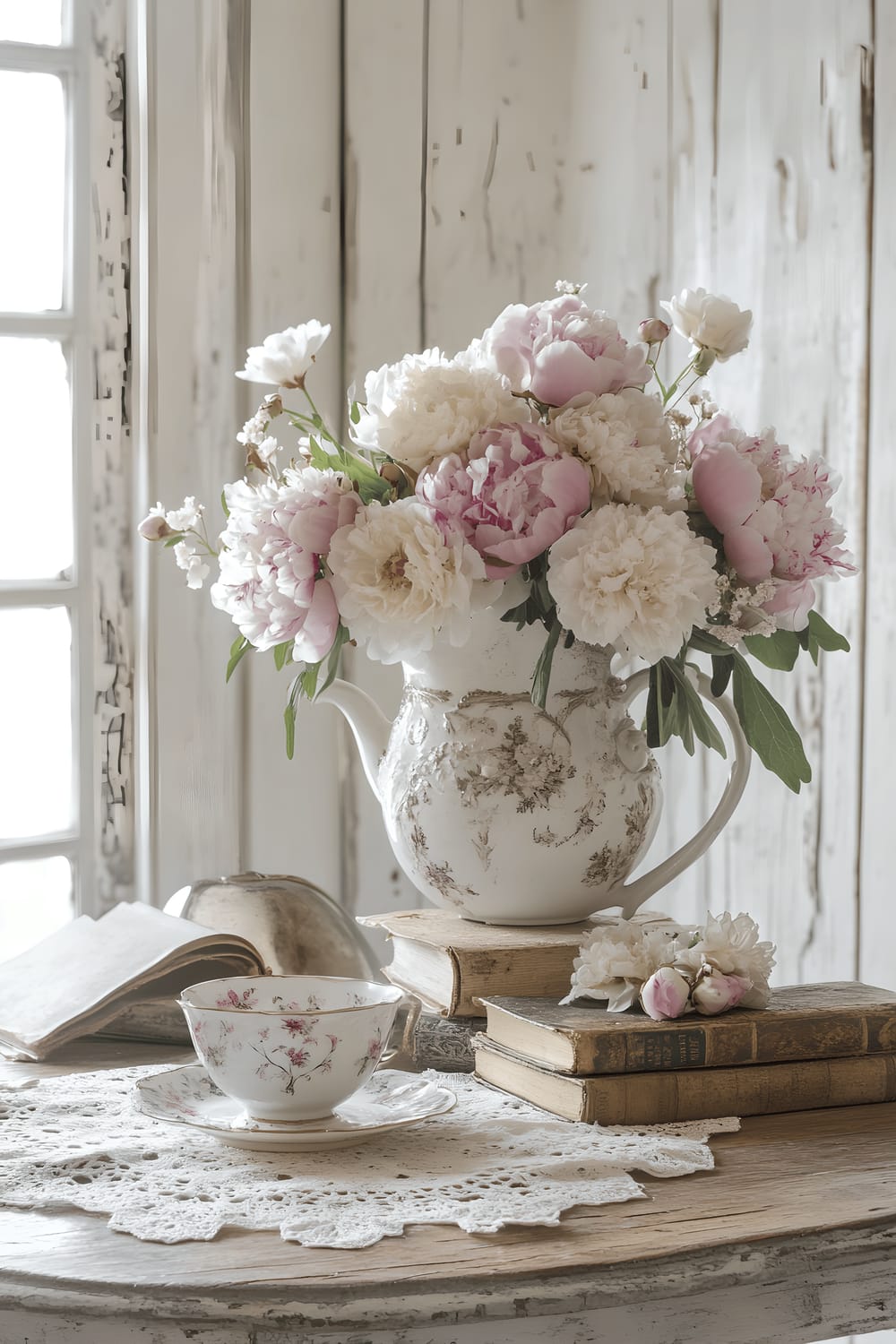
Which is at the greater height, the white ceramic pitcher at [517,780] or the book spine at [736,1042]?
the white ceramic pitcher at [517,780]

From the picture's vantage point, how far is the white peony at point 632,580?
925 millimetres

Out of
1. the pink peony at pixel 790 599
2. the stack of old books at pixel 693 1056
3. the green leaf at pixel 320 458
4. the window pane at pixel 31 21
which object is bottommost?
the stack of old books at pixel 693 1056

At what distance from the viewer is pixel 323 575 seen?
3.26ft

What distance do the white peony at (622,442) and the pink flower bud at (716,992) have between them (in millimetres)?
325

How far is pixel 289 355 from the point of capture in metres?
1.05

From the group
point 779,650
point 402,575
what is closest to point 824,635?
point 779,650

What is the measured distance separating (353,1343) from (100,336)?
4.41 ft

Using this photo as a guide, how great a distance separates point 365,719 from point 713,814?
0.30 meters

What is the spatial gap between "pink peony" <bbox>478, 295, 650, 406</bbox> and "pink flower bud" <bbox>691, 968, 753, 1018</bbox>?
0.40 meters

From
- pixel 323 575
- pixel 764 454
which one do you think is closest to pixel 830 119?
pixel 764 454

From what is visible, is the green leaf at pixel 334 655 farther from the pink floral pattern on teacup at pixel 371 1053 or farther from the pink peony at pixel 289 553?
the pink floral pattern on teacup at pixel 371 1053

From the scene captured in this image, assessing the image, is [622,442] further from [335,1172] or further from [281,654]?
[335,1172]

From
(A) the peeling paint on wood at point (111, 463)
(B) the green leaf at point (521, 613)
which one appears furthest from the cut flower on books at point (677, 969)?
(A) the peeling paint on wood at point (111, 463)

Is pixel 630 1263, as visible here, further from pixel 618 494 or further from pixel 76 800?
pixel 76 800
